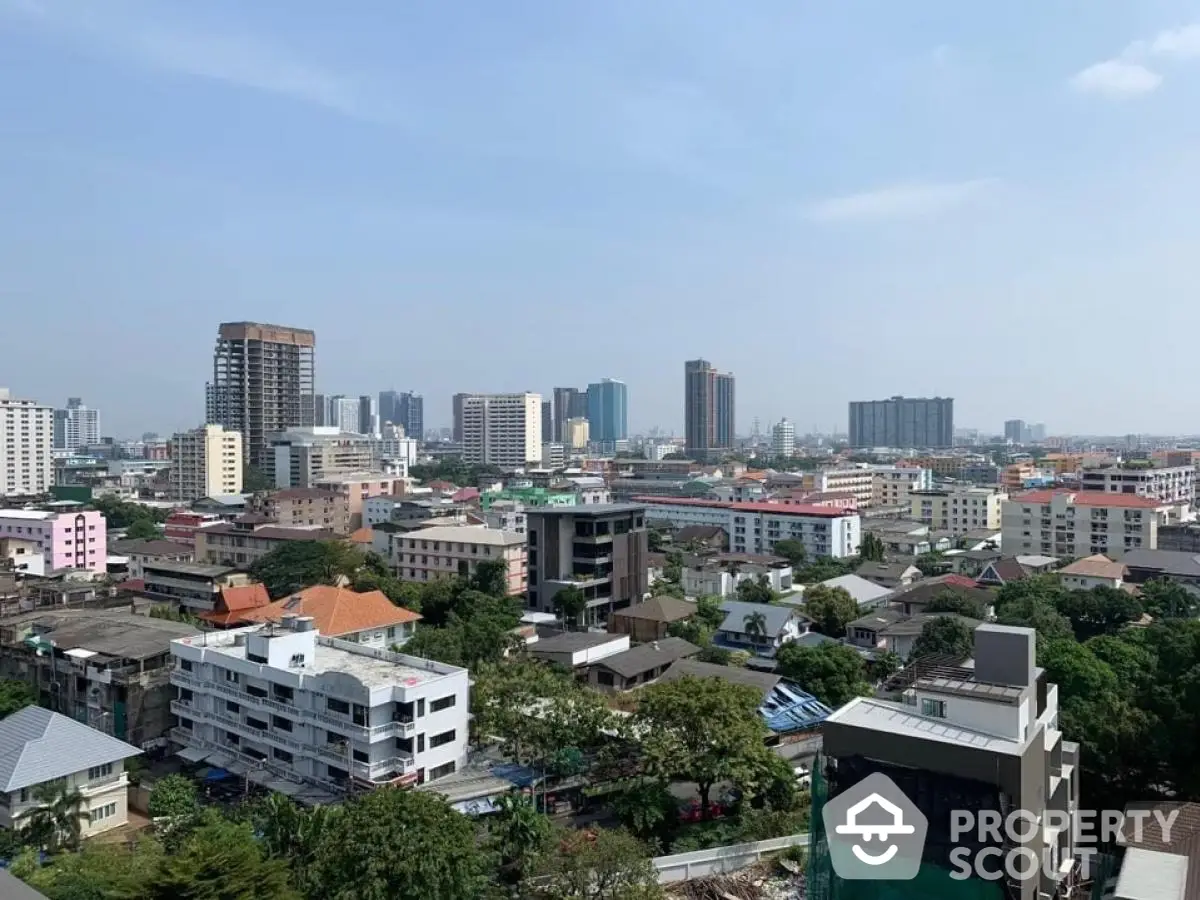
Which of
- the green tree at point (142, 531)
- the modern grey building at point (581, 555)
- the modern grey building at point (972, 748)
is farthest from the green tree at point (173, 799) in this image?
the green tree at point (142, 531)

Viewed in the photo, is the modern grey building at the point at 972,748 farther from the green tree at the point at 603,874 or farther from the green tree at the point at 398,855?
the green tree at the point at 398,855

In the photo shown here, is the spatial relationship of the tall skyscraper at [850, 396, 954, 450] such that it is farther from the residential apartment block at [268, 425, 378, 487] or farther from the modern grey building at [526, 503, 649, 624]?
the modern grey building at [526, 503, 649, 624]

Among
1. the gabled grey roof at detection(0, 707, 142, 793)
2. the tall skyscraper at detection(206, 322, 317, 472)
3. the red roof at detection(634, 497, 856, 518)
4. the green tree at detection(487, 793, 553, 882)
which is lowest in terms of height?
the green tree at detection(487, 793, 553, 882)

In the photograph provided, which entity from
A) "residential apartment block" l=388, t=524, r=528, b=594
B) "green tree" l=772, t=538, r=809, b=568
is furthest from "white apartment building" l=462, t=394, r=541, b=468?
"residential apartment block" l=388, t=524, r=528, b=594

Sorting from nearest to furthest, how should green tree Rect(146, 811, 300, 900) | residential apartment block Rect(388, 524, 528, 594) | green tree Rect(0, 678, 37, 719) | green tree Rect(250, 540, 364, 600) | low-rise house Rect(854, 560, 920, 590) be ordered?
green tree Rect(146, 811, 300, 900) → green tree Rect(0, 678, 37, 719) → green tree Rect(250, 540, 364, 600) → residential apartment block Rect(388, 524, 528, 594) → low-rise house Rect(854, 560, 920, 590)

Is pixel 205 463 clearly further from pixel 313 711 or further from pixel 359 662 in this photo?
pixel 313 711

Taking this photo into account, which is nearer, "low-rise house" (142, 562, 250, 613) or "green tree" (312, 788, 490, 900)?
"green tree" (312, 788, 490, 900)
